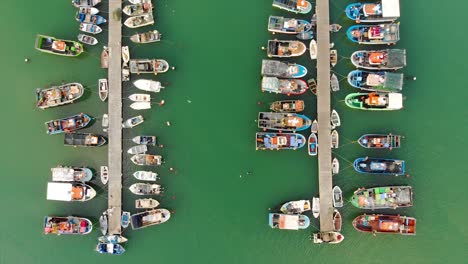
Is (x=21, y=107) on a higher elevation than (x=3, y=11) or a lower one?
lower

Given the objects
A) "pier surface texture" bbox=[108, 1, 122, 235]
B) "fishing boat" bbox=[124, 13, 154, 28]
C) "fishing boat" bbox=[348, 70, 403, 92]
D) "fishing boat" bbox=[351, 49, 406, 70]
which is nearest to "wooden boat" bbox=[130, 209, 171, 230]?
"pier surface texture" bbox=[108, 1, 122, 235]

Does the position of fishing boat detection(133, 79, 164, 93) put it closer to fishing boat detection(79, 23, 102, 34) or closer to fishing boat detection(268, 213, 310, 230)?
fishing boat detection(79, 23, 102, 34)

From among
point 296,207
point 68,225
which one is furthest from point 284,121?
point 68,225

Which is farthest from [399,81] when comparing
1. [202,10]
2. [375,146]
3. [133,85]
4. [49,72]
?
[49,72]

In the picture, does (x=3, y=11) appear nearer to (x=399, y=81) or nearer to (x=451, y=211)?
(x=399, y=81)

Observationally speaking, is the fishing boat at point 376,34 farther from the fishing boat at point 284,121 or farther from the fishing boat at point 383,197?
the fishing boat at point 383,197

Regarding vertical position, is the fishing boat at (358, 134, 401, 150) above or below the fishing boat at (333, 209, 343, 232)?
above
